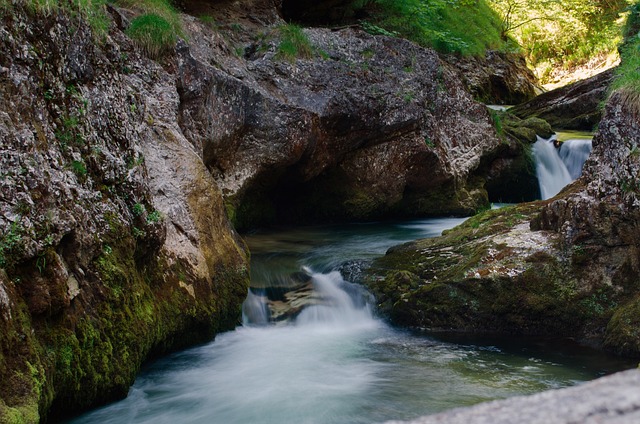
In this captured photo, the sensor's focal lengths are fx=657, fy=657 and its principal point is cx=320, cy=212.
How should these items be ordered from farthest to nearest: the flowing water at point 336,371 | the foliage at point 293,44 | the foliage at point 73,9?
the foliage at point 293,44 → the flowing water at point 336,371 → the foliage at point 73,9

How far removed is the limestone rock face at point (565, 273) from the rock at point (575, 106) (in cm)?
857

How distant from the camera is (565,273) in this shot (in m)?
6.99

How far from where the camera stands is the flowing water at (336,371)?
518 cm

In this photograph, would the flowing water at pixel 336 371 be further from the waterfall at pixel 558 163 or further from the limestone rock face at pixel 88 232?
the waterfall at pixel 558 163

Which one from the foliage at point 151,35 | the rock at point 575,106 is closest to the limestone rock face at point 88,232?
the foliage at point 151,35

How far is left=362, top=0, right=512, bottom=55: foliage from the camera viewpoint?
14094mm

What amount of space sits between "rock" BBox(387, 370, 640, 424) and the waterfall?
505 inches

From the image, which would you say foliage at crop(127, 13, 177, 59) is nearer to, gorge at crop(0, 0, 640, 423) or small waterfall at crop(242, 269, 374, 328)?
gorge at crop(0, 0, 640, 423)

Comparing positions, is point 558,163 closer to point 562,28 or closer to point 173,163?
point 173,163

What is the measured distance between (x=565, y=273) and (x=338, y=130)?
5.25 m

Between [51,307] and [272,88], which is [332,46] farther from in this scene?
[51,307]

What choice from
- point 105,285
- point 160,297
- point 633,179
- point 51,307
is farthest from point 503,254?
point 51,307

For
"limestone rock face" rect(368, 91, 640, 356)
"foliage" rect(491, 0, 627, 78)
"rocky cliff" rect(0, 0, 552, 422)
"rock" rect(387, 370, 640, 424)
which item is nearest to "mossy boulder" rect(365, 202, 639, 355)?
"limestone rock face" rect(368, 91, 640, 356)

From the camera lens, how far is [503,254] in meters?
7.43
